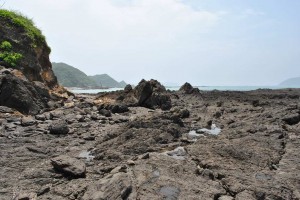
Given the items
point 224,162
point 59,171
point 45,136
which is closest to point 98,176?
point 59,171

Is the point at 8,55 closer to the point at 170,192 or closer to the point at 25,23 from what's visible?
the point at 25,23

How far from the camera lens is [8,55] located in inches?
1050

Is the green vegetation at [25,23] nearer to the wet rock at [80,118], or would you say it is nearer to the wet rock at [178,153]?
the wet rock at [80,118]

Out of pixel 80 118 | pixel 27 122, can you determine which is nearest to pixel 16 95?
pixel 27 122

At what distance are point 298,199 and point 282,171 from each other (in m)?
1.94

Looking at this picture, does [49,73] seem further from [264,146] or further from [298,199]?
[298,199]

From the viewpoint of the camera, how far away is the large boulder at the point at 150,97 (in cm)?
2683

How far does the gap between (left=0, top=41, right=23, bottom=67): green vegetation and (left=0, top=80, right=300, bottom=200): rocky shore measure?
9601 millimetres

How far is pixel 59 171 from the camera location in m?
9.78

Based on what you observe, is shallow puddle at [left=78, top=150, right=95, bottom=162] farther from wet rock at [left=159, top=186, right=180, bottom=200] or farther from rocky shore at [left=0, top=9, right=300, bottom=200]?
wet rock at [left=159, top=186, right=180, bottom=200]

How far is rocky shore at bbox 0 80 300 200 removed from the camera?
8.48 m

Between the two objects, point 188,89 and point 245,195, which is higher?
point 188,89

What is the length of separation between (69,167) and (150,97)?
1817 cm

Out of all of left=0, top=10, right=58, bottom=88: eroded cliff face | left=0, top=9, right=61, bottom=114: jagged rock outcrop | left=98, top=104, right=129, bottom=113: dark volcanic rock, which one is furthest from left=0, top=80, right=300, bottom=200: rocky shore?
left=0, top=10, right=58, bottom=88: eroded cliff face
